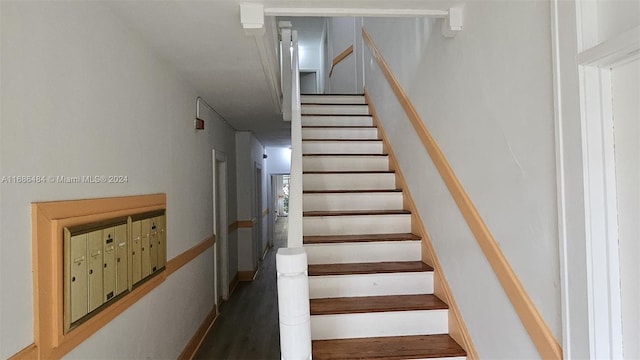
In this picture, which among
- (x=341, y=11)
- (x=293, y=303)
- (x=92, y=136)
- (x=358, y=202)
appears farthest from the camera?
(x=358, y=202)

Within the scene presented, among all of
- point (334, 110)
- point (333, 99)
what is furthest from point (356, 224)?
point (333, 99)

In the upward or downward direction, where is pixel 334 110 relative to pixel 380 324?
upward

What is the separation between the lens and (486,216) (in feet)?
5.44

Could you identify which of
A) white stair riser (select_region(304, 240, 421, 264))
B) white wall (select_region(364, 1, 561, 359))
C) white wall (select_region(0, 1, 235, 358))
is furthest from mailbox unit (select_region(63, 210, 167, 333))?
white wall (select_region(364, 1, 561, 359))

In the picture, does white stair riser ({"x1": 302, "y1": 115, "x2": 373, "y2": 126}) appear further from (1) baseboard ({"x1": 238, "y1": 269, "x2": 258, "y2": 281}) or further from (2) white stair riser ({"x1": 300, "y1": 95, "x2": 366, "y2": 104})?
(1) baseboard ({"x1": 238, "y1": 269, "x2": 258, "y2": 281})

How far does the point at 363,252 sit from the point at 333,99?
2505mm

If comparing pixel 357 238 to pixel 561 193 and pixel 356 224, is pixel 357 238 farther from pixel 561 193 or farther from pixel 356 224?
pixel 561 193

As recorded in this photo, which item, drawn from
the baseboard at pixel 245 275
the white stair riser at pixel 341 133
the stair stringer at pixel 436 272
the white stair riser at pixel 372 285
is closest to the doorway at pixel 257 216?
the baseboard at pixel 245 275

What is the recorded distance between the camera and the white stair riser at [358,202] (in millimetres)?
2932

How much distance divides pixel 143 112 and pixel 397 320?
6.52 feet

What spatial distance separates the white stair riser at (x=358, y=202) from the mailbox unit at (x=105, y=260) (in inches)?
46.8

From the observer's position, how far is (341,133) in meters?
3.76

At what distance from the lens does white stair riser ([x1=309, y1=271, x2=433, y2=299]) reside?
2219mm

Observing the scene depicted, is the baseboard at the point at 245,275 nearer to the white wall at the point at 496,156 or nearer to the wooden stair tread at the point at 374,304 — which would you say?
the wooden stair tread at the point at 374,304
